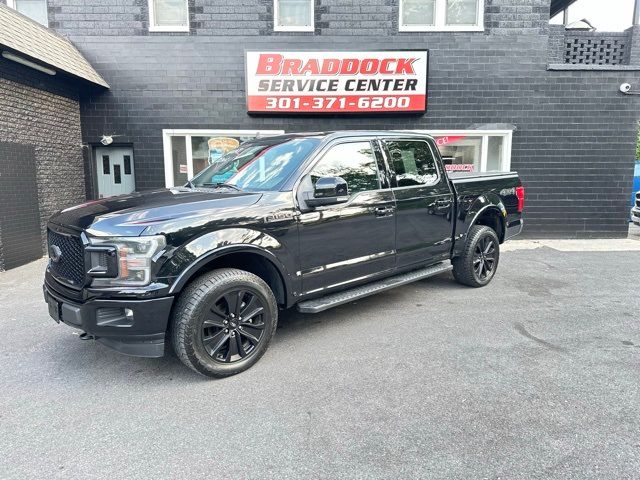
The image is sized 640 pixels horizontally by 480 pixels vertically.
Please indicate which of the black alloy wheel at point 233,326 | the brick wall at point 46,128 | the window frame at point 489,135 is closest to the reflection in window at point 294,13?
the window frame at point 489,135

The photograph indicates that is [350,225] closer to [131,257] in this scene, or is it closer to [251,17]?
[131,257]

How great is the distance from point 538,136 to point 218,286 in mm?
8608

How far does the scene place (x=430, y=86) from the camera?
923 cm

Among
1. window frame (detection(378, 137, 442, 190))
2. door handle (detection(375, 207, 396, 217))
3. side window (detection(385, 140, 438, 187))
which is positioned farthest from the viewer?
side window (detection(385, 140, 438, 187))

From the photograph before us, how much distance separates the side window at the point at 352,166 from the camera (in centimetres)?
412

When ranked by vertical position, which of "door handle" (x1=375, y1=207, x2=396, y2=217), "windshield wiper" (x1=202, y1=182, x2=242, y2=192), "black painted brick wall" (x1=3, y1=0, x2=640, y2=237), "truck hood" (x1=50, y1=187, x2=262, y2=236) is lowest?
"door handle" (x1=375, y1=207, x2=396, y2=217)

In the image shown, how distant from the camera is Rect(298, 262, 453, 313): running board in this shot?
12.9ft

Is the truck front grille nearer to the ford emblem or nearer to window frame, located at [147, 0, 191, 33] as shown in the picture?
the ford emblem

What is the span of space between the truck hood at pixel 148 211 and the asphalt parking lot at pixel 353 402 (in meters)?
1.23

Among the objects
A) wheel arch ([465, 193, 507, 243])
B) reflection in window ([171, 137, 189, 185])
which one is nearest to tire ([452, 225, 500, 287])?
wheel arch ([465, 193, 507, 243])

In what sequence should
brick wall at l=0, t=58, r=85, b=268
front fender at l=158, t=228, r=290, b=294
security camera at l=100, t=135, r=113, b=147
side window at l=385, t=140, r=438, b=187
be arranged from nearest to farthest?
1. front fender at l=158, t=228, r=290, b=294
2. side window at l=385, t=140, r=438, b=187
3. brick wall at l=0, t=58, r=85, b=268
4. security camera at l=100, t=135, r=113, b=147

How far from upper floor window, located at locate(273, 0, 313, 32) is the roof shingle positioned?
3.82 metres

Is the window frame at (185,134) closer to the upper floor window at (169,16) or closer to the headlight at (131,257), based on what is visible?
the upper floor window at (169,16)

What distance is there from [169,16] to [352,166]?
23.1ft
